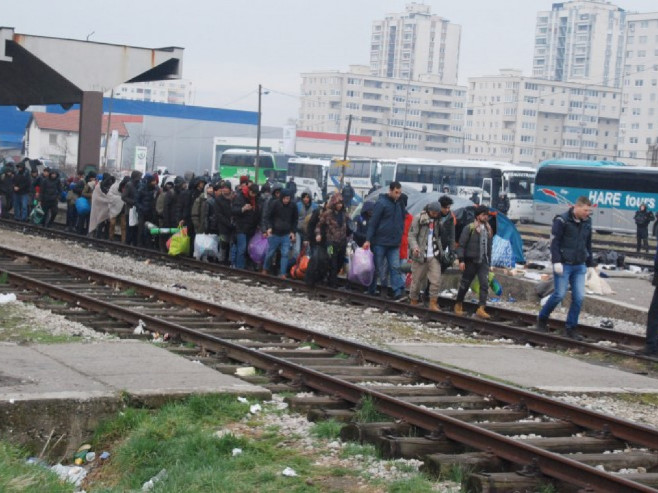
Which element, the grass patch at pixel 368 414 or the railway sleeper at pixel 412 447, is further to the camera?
the grass patch at pixel 368 414

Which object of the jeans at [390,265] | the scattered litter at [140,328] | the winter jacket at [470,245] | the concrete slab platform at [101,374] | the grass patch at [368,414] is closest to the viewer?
the grass patch at [368,414]

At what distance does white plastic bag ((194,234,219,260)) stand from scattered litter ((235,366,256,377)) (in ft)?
40.8

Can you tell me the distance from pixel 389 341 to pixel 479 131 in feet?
542

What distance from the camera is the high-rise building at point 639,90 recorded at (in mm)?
141625

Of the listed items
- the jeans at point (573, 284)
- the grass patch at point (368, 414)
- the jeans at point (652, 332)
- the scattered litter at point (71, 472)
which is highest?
the jeans at point (573, 284)

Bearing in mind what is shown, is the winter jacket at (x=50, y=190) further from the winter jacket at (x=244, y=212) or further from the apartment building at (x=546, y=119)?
the apartment building at (x=546, y=119)

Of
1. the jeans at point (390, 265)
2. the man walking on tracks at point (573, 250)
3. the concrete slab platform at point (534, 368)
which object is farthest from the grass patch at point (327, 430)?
the jeans at point (390, 265)

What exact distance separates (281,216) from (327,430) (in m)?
11.8

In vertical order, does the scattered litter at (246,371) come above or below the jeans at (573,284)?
below

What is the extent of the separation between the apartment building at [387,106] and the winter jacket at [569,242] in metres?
175

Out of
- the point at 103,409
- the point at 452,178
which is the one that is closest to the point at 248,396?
the point at 103,409

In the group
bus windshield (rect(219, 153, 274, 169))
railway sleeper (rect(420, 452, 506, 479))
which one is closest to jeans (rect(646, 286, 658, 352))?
railway sleeper (rect(420, 452, 506, 479))

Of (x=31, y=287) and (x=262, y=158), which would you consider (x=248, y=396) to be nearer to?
(x=31, y=287)

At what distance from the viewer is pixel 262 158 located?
7438 cm
